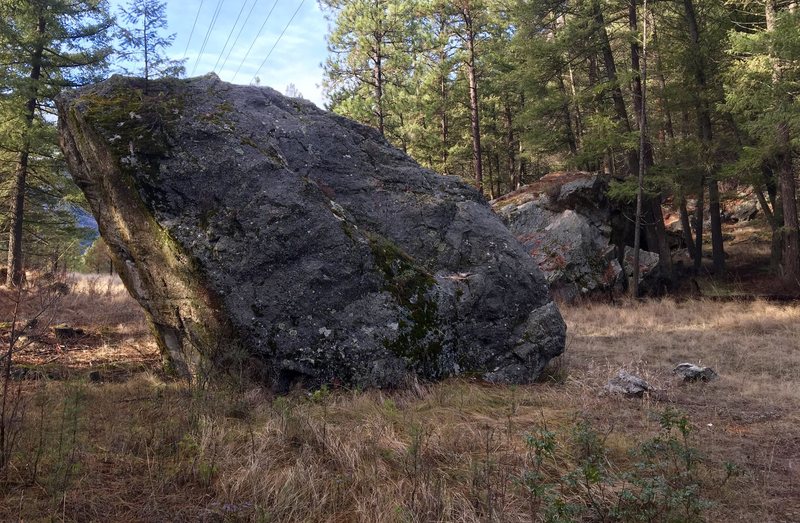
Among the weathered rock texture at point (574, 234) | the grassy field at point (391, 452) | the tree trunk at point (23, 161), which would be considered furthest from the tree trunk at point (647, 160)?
the tree trunk at point (23, 161)

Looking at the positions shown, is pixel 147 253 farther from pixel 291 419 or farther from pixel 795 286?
pixel 795 286

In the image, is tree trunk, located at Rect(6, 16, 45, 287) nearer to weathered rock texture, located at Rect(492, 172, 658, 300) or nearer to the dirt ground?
the dirt ground

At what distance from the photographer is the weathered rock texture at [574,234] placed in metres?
15.1

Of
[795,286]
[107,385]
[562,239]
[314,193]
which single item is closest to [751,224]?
[795,286]

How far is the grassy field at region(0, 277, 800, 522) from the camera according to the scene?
278 cm

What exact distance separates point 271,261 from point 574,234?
12.1 meters

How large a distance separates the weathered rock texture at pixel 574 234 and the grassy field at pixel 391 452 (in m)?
8.92

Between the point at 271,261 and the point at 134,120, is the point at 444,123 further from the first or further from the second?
the point at 271,261

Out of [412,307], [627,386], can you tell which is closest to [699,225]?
[627,386]

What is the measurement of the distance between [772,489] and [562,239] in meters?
12.6

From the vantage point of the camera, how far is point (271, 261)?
539cm

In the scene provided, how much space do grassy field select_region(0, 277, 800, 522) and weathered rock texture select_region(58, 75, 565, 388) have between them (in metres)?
0.45

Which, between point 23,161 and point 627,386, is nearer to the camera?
point 627,386

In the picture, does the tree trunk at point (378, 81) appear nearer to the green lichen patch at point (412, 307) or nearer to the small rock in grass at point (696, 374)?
the green lichen patch at point (412, 307)
